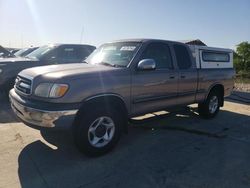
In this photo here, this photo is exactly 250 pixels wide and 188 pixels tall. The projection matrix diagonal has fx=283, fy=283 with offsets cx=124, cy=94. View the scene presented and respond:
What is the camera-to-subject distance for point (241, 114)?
27.6ft

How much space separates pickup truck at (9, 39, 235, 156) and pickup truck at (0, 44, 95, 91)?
135 inches

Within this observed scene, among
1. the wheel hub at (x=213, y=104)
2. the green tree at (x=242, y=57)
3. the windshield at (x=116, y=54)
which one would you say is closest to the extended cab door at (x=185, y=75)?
the wheel hub at (x=213, y=104)

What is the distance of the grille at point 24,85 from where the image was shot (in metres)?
4.44

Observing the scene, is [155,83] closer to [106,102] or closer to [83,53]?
[106,102]

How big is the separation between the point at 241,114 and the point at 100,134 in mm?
5412

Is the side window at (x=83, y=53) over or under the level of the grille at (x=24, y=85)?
over

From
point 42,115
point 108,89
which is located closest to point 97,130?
point 108,89

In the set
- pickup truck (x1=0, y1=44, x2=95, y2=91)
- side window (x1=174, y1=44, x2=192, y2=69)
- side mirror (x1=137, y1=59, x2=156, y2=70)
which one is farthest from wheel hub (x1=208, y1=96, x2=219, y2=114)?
pickup truck (x1=0, y1=44, x2=95, y2=91)

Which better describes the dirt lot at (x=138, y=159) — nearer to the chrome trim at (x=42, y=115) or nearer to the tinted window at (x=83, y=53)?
the chrome trim at (x=42, y=115)

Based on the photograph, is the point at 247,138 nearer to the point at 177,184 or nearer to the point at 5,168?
the point at 177,184

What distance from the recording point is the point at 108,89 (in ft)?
14.9

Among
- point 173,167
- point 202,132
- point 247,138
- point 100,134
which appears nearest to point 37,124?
point 100,134

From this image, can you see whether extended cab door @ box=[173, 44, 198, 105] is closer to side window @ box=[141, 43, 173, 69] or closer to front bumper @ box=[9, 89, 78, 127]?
side window @ box=[141, 43, 173, 69]

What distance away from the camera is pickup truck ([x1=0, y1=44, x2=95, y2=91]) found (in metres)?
8.28
